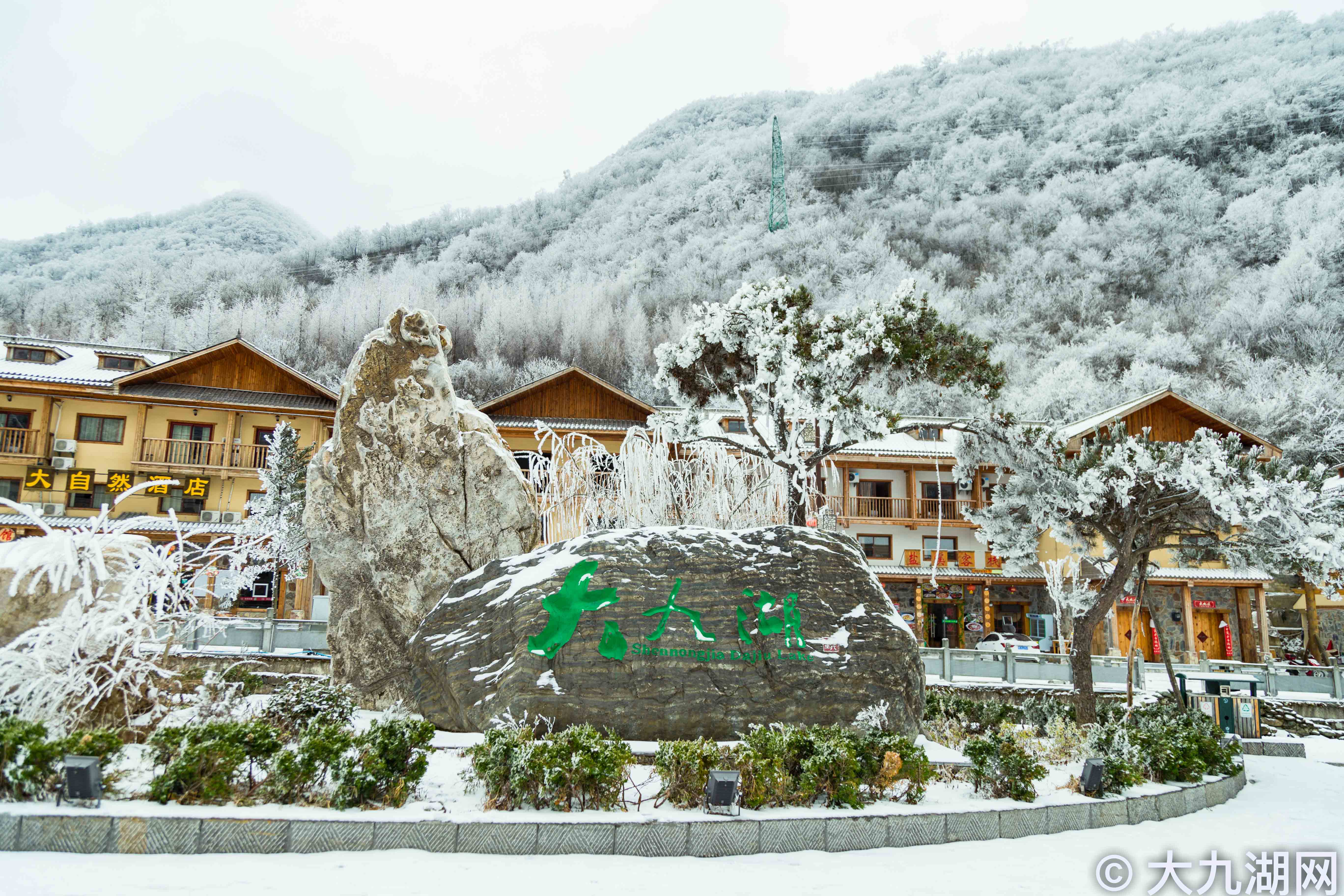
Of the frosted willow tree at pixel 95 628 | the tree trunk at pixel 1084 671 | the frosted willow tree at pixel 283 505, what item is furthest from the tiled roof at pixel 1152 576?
the frosted willow tree at pixel 95 628

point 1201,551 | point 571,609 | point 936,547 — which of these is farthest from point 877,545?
point 571,609

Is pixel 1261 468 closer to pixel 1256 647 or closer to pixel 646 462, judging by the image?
pixel 646 462

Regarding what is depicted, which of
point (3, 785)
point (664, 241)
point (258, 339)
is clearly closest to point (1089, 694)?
point (3, 785)

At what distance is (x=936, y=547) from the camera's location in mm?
31328

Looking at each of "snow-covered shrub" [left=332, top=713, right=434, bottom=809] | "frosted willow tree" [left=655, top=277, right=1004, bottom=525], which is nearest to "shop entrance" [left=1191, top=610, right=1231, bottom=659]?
"frosted willow tree" [left=655, top=277, right=1004, bottom=525]

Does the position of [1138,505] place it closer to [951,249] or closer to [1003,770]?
[1003,770]

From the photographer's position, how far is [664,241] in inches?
2815

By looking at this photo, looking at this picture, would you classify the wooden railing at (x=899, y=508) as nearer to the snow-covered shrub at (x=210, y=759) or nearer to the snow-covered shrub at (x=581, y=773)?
the snow-covered shrub at (x=581, y=773)

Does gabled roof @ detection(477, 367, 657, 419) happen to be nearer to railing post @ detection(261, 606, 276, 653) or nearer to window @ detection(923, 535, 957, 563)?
window @ detection(923, 535, 957, 563)

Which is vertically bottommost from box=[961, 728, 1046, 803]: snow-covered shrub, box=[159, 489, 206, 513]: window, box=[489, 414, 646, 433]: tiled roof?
box=[961, 728, 1046, 803]: snow-covered shrub

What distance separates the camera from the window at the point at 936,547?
30.6 meters

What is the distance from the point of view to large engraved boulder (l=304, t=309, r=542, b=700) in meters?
10.6

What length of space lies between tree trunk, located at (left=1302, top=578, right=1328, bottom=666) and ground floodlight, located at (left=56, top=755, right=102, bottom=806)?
30.5m

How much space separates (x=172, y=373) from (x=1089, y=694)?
28603mm
